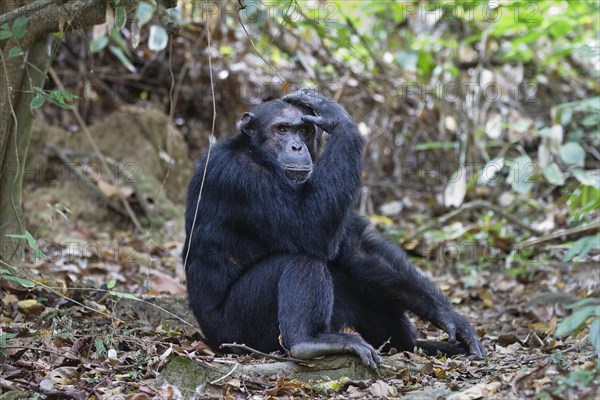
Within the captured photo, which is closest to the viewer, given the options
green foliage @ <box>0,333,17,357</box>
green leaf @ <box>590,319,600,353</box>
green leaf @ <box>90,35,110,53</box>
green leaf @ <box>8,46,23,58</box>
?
green leaf @ <box>590,319,600,353</box>

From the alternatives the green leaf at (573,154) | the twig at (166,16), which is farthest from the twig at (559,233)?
the twig at (166,16)

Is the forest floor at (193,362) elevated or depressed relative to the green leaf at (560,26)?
depressed

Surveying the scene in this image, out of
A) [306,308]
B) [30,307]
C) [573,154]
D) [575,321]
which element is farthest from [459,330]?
[30,307]

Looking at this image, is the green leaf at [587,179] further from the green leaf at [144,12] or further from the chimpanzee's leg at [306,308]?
the green leaf at [144,12]

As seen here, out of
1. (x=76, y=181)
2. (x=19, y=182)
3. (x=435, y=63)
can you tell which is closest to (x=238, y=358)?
(x=19, y=182)

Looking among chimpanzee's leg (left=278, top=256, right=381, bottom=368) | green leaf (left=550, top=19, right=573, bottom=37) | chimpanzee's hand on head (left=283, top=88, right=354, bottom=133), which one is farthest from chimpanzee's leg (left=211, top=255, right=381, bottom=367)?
green leaf (left=550, top=19, right=573, bottom=37)

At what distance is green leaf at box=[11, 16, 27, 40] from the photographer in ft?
16.3

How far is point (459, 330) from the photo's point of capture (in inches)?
221

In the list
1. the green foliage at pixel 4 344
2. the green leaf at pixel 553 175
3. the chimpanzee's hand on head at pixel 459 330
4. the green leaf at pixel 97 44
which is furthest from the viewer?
the green leaf at pixel 553 175

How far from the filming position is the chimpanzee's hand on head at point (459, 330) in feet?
17.9

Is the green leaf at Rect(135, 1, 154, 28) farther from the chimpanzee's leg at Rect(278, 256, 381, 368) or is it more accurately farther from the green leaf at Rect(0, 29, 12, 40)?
the chimpanzee's leg at Rect(278, 256, 381, 368)

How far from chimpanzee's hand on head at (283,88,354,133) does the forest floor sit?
1737mm

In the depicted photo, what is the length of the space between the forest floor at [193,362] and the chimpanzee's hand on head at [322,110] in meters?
1.74

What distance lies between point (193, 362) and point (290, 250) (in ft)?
3.73
